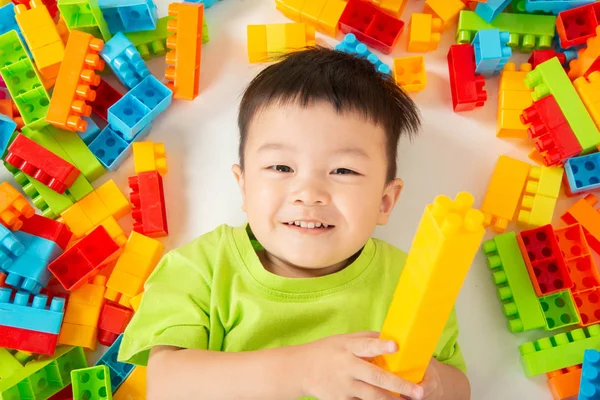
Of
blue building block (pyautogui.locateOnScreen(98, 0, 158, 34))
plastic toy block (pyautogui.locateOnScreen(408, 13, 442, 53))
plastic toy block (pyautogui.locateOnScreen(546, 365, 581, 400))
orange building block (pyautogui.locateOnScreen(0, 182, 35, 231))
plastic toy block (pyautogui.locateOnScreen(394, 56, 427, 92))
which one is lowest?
plastic toy block (pyautogui.locateOnScreen(546, 365, 581, 400))

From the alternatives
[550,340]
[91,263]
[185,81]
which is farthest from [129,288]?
[550,340]

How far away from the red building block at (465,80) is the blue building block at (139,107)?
537 mm

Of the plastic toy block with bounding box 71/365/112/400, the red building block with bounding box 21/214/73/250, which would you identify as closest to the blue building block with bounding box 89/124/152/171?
the red building block with bounding box 21/214/73/250

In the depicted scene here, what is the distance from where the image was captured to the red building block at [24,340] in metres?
0.99

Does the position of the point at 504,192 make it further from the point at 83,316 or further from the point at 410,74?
the point at 83,316

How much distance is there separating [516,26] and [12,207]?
1.00 metres

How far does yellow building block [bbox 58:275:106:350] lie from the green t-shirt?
186mm

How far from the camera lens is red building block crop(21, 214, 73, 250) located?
1056 mm

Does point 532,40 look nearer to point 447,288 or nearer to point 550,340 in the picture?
point 550,340

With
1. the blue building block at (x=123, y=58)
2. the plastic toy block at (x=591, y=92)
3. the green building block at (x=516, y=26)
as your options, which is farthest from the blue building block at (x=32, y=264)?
the plastic toy block at (x=591, y=92)

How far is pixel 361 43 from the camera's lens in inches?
46.1

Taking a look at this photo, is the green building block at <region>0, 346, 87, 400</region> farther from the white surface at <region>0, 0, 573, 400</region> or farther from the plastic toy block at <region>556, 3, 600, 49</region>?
the plastic toy block at <region>556, 3, 600, 49</region>

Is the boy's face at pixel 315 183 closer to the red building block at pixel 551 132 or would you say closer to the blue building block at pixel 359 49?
the blue building block at pixel 359 49

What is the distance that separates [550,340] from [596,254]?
0.20 m
